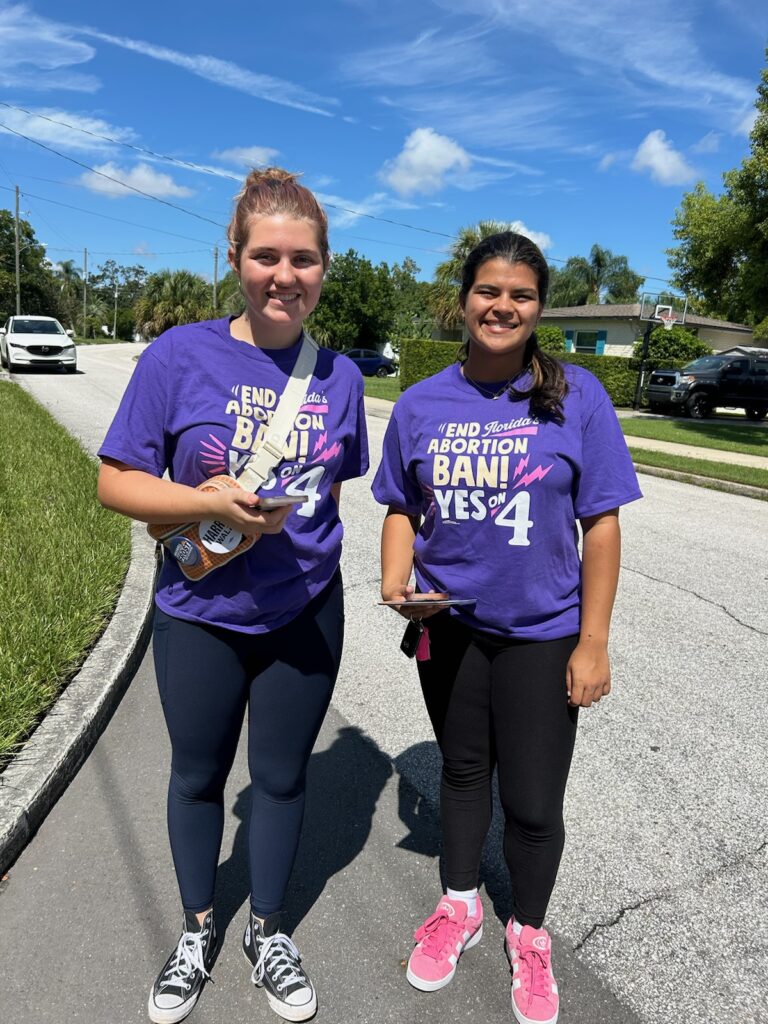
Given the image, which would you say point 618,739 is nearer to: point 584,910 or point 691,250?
point 584,910

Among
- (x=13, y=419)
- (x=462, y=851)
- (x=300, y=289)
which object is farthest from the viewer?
(x=13, y=419)

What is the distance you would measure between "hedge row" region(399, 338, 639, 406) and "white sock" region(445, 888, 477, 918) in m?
20.9

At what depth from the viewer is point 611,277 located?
58.6 meters

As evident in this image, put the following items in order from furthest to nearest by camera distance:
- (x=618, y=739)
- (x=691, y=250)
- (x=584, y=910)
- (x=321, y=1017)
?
(x=691, y=250) → (x=618, y=739) → (x=584, y=910) → (x=321, y=1017)

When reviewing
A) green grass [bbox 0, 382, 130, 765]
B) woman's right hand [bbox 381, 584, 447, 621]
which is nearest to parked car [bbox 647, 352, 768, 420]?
green grass [bbox 0, 382, 130, 765]

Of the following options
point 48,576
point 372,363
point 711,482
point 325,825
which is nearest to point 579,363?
point 711,482

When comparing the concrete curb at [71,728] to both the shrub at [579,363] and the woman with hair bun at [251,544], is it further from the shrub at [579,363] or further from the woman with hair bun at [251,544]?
the shrub at [579,363]

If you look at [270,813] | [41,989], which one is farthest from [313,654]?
[41,989]

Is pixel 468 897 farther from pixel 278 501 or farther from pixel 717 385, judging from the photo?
pixel 717 385

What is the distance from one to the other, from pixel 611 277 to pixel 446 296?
77.6 ft

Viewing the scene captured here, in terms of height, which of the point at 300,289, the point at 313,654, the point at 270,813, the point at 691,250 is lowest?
the point at 270,813

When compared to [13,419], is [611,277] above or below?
above

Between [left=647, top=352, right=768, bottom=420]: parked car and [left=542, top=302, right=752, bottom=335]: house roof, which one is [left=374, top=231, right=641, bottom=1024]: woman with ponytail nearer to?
[left=647, top=352, right=768, bottom=420]: parked car

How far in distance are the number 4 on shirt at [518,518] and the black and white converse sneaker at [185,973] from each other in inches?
54.3
